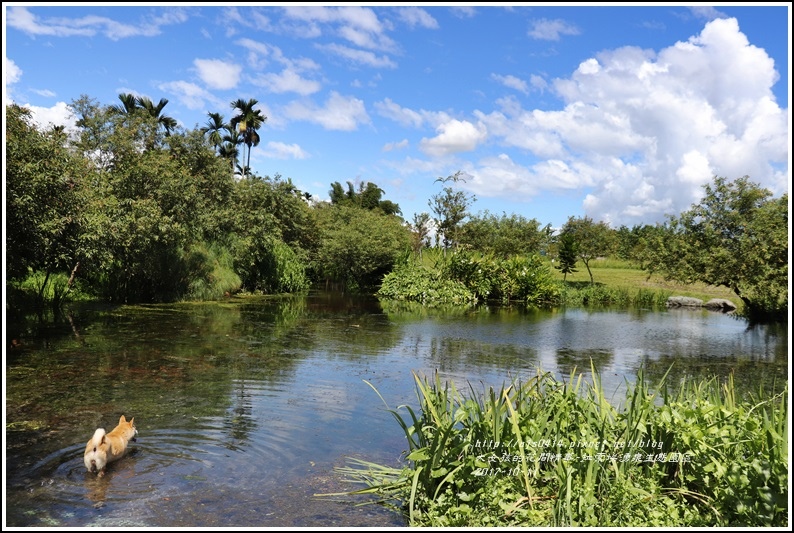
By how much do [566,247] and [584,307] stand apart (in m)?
9.69

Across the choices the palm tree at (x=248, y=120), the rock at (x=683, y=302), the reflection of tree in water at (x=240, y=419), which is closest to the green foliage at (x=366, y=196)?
the palm tree at (x=248, y=120)

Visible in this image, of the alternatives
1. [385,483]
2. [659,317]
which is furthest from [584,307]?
[385,483]

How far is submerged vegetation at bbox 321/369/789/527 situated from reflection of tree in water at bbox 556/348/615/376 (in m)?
6.90

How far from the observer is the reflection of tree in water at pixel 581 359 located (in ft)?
40.3

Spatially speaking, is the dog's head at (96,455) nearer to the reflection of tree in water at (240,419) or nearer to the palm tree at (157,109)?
the reflection of tree in water at (240,419)

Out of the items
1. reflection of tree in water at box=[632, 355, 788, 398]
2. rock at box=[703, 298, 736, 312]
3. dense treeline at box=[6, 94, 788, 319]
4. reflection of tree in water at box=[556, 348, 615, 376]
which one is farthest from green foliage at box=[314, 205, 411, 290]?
reflection of tree in water at box=[632, 355, 788, 398]

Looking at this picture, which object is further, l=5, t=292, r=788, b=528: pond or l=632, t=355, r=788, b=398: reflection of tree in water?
l=632, t=355, r=788, b=398: reflection of tree in water

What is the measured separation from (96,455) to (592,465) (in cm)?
453

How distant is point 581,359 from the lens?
13.6 metres

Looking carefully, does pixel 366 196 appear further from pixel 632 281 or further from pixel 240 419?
pixel 240 419

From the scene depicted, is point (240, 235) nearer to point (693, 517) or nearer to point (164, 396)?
point (164, 396)

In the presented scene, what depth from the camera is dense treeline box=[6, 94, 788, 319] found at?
541 inches

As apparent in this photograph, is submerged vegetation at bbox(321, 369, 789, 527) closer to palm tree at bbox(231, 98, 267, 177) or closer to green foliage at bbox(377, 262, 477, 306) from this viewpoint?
green foliage at bbox(377, 262, 477, 306)

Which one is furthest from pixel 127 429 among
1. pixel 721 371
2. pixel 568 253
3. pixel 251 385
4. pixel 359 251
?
pixel 568 253
